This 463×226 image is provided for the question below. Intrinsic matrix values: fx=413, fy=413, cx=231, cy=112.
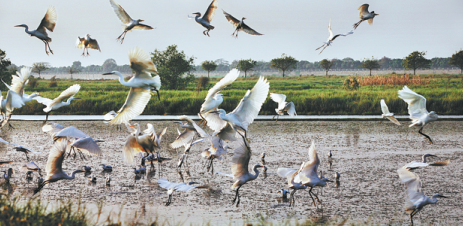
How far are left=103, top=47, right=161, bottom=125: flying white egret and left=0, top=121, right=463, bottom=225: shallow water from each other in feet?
4.56

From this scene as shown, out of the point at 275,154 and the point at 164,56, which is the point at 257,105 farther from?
the point at 164,56

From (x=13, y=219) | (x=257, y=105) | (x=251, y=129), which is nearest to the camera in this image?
(x=13, y=219)

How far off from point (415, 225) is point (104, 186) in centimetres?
528

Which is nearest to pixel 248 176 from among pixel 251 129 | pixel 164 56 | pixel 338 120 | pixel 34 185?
pixel 34 185

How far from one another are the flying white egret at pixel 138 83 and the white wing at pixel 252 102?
1.60m

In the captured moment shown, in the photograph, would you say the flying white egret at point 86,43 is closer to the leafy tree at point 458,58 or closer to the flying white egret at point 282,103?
the flying white egret at point 282,103

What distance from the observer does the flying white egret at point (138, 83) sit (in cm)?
690

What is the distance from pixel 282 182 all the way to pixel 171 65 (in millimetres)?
27452

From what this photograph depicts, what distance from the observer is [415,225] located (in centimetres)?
584

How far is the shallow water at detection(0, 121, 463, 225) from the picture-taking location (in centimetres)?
631

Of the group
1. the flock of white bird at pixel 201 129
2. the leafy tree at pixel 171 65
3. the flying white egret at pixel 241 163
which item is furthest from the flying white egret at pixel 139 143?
the leafy tree at pixel 171 65

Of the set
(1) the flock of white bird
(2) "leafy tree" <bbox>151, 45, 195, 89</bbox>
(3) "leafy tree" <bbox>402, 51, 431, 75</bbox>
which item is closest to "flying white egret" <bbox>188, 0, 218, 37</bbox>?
(1) the flock of white bird

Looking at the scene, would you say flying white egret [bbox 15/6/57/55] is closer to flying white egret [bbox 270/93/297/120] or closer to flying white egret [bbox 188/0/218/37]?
flying white egret [bbox 188/0/218/37]

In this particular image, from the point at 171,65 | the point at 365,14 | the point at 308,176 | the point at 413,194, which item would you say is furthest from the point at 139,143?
the point at 171,65
